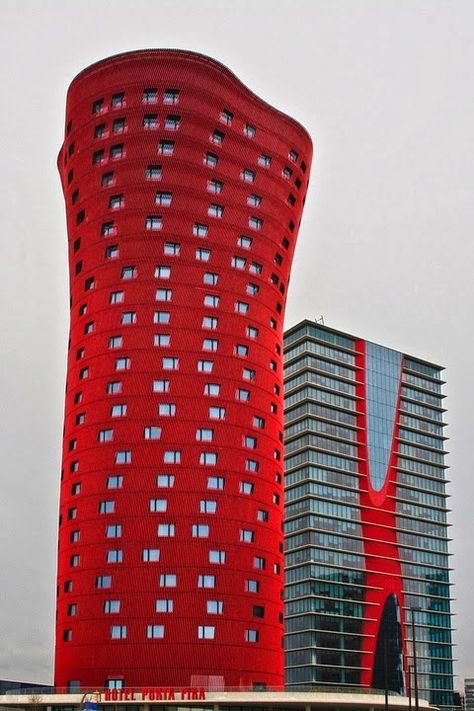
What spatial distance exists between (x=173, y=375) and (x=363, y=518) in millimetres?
74178

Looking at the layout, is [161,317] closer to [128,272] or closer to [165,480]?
[128,272]

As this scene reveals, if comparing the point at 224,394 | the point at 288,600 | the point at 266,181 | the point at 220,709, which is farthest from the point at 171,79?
the point at 288,600

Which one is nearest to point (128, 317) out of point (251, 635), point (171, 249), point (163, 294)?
point (163, 294)

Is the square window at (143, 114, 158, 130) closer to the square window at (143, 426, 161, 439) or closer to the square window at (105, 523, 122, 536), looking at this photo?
the square window at (143, 426, 161, 439)

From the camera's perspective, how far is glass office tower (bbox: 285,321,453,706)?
145 m

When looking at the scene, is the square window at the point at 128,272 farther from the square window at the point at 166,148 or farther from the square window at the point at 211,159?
the square window at the point at 211,159

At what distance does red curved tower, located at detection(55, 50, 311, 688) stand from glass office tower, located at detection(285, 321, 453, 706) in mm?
54710

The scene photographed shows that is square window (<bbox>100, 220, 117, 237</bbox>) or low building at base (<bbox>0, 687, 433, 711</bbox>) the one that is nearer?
low building at base (<bbox>0, 687, 433, 711</bbox>)

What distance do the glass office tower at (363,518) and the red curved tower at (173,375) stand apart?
5471 centimetres

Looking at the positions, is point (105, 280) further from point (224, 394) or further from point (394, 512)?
point (394, 512)

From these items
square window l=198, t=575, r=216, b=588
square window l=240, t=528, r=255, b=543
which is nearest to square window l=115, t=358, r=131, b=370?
square window l=240, t=528, r=255, b=543

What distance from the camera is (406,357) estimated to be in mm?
169750

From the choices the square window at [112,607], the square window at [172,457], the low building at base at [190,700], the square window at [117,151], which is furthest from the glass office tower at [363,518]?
the square window at [117,151]

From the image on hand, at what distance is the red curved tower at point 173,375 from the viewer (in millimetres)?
83562
